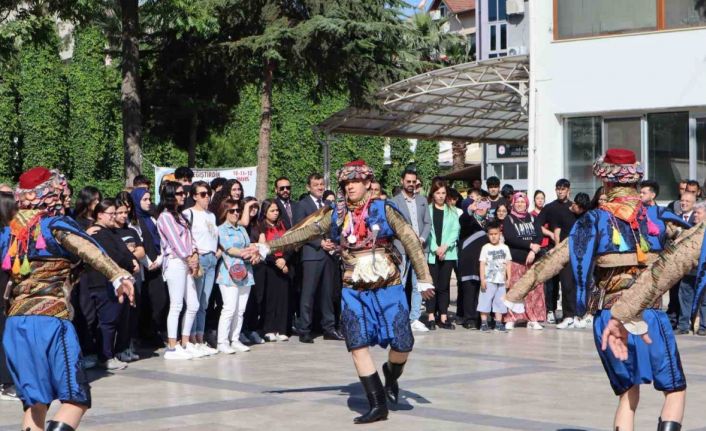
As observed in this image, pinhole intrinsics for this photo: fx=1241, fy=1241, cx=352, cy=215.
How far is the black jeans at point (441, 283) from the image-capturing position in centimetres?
1691

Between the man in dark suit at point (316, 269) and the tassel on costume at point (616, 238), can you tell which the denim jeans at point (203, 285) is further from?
the tassel on costume at point (616, 238)

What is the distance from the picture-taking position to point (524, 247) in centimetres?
Result: 1695

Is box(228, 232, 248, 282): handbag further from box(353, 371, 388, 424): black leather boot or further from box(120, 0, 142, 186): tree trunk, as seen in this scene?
box(120, 0, 142, 186): tree trunk

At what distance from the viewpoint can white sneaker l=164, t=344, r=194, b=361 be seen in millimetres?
13367

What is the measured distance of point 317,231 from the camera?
9.93 m

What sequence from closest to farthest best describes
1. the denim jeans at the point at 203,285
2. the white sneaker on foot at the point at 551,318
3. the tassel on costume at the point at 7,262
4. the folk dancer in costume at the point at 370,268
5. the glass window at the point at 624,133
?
the tassel on costume at the point at 7,262, the folk dancer in costume at the point at 370,268, the denim jeans at the point at 203,285, the white sneaker on foot at the point at 551,318, the glass window at the point at 624,133

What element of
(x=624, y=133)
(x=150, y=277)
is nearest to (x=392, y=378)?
(x=150, y=277)

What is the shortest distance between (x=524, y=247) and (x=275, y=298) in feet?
12.3

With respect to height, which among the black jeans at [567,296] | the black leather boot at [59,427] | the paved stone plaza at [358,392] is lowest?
the paved stone plaza at [358,392]

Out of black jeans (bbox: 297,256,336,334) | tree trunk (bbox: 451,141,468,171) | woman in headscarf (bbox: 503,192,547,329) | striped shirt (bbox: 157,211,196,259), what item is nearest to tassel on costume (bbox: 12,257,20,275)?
striped shirt (bbox: 157,211,196,259)

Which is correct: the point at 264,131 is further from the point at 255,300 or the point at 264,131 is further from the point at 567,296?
the point at 255,300

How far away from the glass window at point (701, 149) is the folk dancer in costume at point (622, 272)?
14.9m

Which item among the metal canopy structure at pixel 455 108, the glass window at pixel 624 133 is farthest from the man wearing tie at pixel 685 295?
the metal canopy structure at pixel 455 108

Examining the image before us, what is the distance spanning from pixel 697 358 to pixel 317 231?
17.9ft
